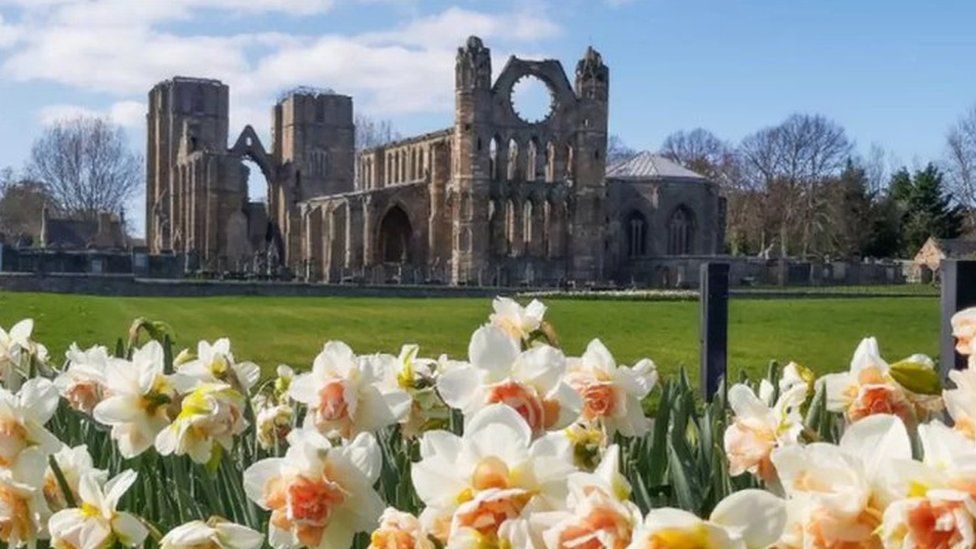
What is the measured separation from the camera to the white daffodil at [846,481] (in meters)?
1.52

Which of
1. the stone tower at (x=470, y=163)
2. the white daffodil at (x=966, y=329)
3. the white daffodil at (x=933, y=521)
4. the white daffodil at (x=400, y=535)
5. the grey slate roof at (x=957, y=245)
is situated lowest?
the white daffodil at (x=400, y=535)

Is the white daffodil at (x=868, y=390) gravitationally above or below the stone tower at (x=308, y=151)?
Result: below

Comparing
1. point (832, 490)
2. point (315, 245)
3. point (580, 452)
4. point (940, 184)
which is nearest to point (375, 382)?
point (580, 452)

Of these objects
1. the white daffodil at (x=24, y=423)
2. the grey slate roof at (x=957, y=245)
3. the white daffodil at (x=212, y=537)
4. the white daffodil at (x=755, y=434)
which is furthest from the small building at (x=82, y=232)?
the white daffodil at (x=212, y=537)

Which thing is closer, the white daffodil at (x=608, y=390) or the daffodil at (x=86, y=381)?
the white daffodil at (x=608, y=390)

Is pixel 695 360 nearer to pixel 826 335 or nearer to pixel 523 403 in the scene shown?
pixel 826 335

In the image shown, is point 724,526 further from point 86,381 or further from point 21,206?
point 21,206

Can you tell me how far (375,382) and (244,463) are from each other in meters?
1.17

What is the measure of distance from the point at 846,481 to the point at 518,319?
1.76m

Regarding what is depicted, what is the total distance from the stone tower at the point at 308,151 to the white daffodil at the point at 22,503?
73.7 m

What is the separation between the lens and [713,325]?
23.9 feet

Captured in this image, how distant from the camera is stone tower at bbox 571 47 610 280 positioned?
58188mm

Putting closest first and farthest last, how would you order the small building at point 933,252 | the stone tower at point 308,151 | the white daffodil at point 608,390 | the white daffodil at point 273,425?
the white daffodil at point 608,390 < the white daffodil at point 273,425 < the small building at point 933,252 < the stone tower at point 308,151

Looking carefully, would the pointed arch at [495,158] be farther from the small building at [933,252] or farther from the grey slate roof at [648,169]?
the small building at [933,252]
